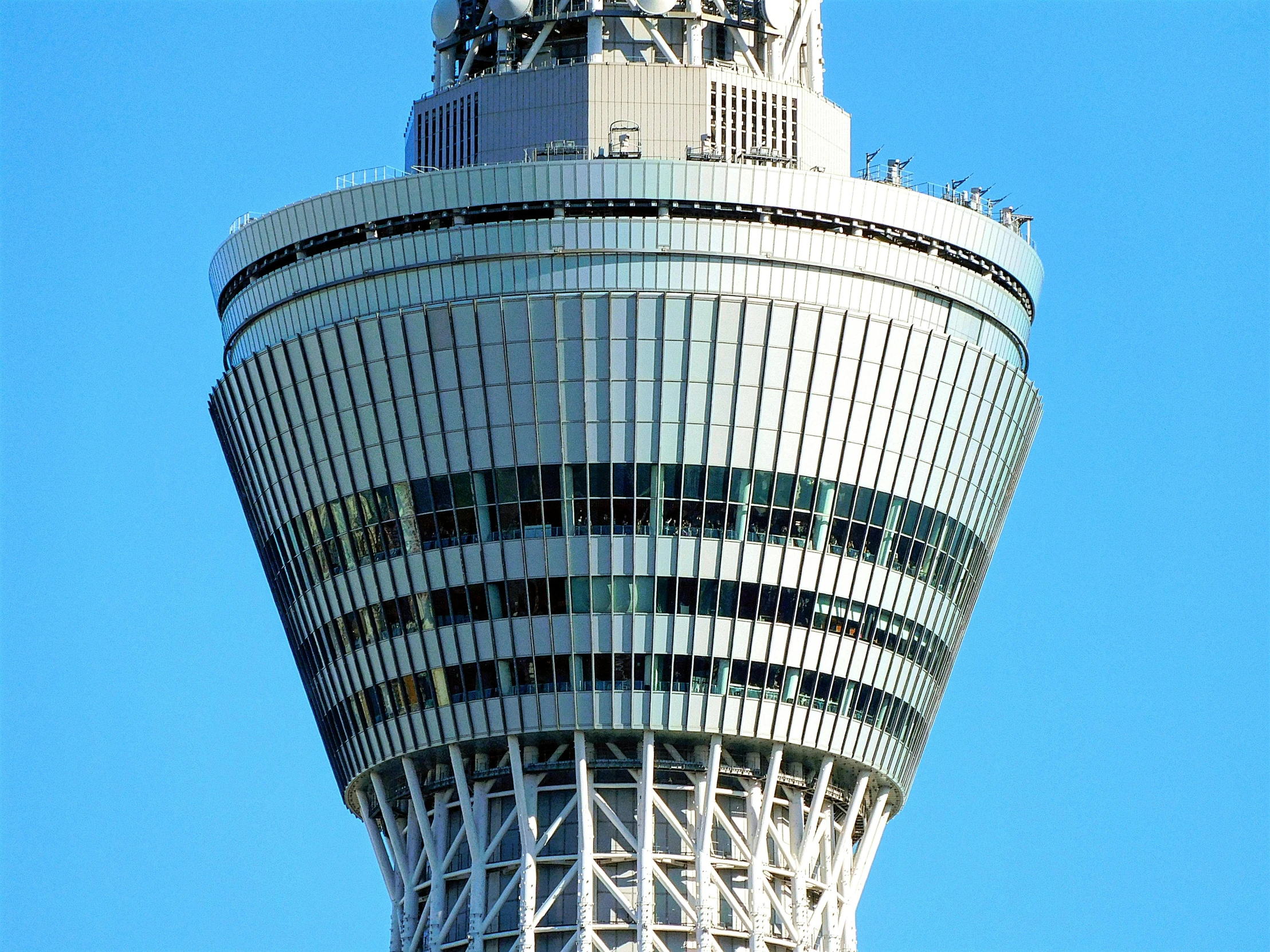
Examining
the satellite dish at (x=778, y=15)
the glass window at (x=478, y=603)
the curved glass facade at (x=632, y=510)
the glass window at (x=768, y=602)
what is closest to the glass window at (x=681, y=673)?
the glass window at (x=768, y=602)

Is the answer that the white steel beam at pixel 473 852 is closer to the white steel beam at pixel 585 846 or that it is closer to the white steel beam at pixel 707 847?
the white steel beam at pixel 585 846

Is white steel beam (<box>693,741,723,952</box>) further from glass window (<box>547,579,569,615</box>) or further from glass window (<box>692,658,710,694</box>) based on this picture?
glass window (<box>547,579,569,615</box>)

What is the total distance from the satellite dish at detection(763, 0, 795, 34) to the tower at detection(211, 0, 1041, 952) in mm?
4041

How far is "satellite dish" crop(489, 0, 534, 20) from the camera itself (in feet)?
392

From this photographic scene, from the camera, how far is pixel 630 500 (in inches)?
4323

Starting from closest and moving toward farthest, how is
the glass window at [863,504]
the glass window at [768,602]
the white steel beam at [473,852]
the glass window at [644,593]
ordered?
the glass window at [644,593]
the glass window at [768,602]
the white steel beam at [473,852]
the glass window at [863,504]

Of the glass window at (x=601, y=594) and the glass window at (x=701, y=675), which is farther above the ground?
the glass window at (x=601, y=594)

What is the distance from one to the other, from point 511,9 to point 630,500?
20.9 m

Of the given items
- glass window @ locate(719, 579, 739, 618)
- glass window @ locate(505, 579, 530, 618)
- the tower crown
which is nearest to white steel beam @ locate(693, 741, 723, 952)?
glass window @ locate(719, 579, 739, 618)

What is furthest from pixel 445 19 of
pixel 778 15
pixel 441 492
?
pixel 441 492

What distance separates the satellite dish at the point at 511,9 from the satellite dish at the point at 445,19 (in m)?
2.45

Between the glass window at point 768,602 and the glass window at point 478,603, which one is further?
the glass window at point 478,603

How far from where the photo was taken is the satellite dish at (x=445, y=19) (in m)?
122

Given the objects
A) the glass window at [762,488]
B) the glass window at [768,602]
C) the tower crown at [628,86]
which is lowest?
the glass window at [768,602]
